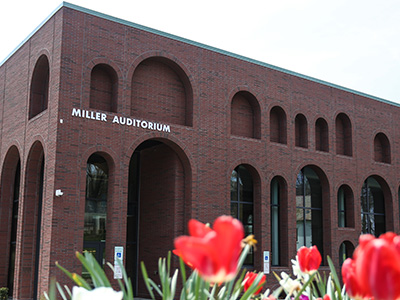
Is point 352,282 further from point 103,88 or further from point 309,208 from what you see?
point 309,208

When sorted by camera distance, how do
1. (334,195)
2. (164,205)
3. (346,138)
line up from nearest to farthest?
(164,205), (334,195), (346,138)

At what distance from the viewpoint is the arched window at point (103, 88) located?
2117 cm

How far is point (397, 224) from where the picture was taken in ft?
103

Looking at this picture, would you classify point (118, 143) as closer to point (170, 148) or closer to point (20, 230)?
point (170, 148)

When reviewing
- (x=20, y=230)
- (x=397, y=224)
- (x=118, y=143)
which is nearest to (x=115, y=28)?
(x=118, y=143)

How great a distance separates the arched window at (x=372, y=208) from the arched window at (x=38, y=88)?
18495 millimetres

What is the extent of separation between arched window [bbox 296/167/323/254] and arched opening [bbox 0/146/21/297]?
44.9 ft

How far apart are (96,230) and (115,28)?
811 cm

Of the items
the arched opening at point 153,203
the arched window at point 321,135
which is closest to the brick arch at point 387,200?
the arched window at point 321,135

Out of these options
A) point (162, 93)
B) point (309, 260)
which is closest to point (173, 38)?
point (162, 93)

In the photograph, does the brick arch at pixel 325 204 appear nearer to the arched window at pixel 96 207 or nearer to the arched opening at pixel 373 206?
the arched opening at pixel 373 206

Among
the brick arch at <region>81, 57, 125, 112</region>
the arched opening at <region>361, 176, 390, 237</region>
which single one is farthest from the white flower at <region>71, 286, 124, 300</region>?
the arched opening at <region>361, 176, 390, 237</region>

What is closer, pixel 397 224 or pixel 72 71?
pixel 72 71

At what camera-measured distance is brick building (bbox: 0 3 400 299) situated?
20.0 metres
